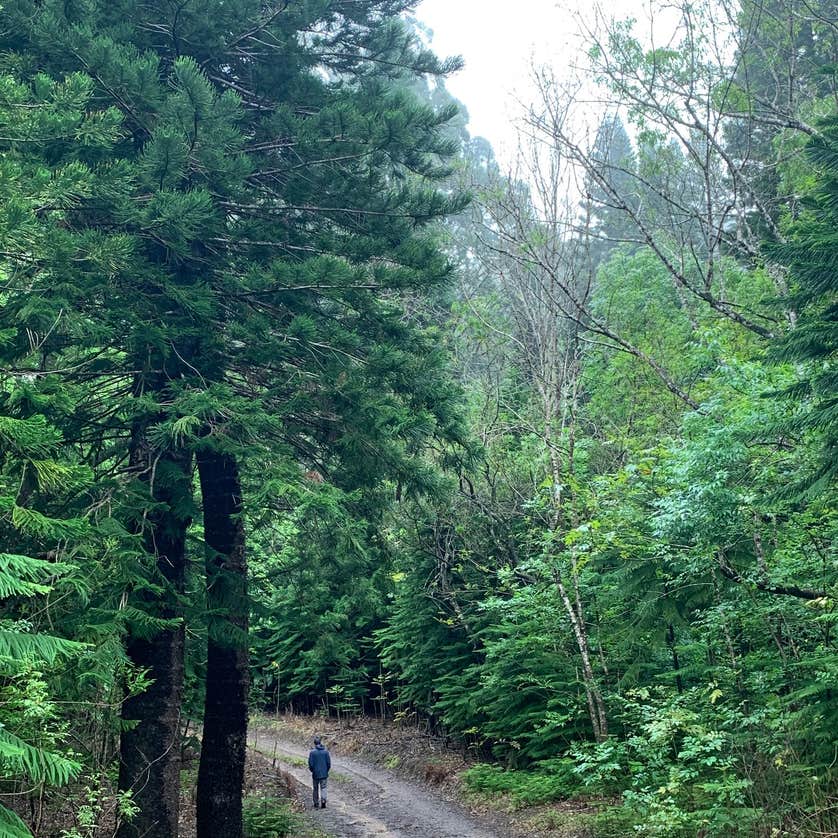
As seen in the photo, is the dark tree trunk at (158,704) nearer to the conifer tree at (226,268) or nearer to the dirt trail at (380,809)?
the conifer tree at (226,268)

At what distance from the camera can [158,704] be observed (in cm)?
916

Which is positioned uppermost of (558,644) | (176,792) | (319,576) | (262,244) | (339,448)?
(262,244)

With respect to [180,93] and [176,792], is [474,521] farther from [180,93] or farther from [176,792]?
[180,93]

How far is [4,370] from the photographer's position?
21.9 feet

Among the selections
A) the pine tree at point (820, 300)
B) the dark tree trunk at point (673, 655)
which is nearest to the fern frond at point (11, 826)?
the pine tree at point (820, 300)

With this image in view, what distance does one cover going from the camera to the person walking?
15.4 metres

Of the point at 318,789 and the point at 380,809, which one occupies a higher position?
the point at 318,789

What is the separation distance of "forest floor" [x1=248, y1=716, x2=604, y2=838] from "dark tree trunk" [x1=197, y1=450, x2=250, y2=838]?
394 centimetres

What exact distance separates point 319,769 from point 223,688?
602 cm

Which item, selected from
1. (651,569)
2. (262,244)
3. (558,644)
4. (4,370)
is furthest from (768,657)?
(4,370)

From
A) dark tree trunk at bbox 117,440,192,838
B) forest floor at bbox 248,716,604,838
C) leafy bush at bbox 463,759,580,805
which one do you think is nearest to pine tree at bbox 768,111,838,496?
dark tree trunk at bbox 117,440,192,838

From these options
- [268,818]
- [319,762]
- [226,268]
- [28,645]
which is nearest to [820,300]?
[226,268]

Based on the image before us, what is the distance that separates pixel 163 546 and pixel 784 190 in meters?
12.8

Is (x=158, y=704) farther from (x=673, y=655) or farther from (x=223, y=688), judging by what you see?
(x=673, y=655)
